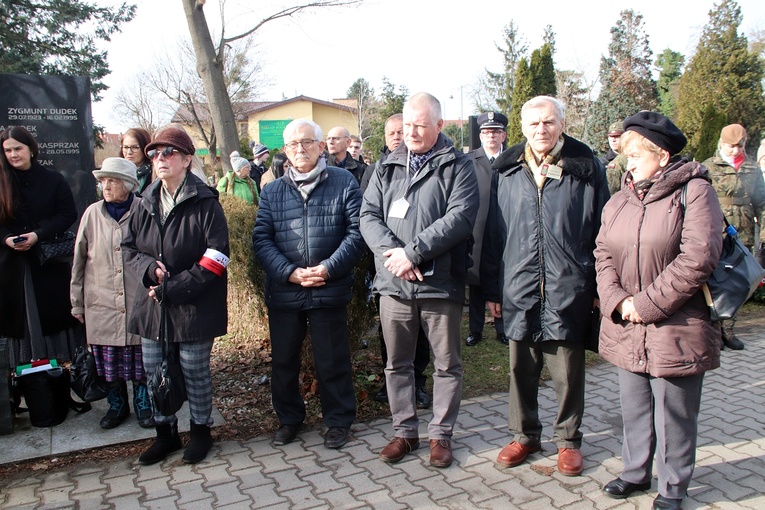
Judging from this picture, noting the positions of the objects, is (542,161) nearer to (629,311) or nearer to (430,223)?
(430,223)

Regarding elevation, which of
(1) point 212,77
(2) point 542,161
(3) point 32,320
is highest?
(1) point 212,77

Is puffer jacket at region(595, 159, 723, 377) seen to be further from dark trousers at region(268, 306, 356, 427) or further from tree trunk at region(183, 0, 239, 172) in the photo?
tree trunk at region(183, 0, 239, 172)

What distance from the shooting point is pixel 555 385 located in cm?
358

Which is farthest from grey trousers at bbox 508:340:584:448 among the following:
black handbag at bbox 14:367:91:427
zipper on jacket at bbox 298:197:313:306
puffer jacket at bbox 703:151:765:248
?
puffer jacket at bbox 703:151:765:248

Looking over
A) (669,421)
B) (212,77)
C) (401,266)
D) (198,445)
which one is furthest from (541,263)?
(212,77)

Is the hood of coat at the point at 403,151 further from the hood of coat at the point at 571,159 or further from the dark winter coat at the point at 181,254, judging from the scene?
the dark winter coat at the point at 181,254

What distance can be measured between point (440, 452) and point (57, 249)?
122 inches

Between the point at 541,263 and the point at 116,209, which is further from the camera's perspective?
the point at 116,209

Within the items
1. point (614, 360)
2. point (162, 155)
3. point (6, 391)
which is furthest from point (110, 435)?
point (614, 360)

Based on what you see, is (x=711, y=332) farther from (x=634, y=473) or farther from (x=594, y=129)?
(x=594, y=129)

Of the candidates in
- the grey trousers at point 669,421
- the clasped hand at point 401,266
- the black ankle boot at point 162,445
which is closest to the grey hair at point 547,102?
the clasped hand at point 401,266

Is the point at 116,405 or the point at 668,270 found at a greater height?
the point at 668,270

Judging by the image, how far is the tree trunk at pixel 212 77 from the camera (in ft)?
35.0

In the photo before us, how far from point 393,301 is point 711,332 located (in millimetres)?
1748
